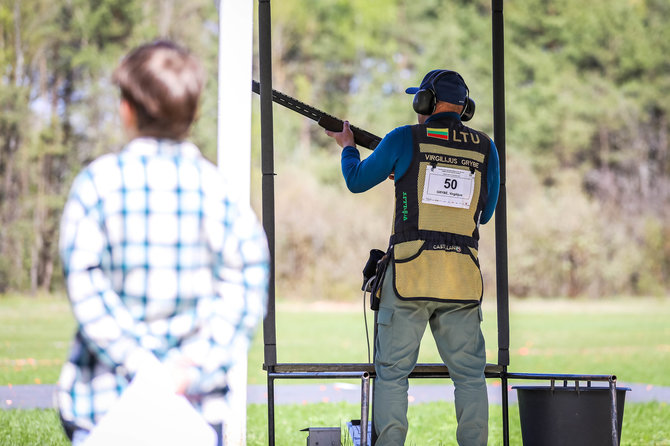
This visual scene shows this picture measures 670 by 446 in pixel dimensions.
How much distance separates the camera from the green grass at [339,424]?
611cm

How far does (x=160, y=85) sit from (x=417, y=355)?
7.39 feet

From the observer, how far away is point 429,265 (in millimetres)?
3910

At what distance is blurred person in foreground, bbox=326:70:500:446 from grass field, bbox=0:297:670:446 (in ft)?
7.47

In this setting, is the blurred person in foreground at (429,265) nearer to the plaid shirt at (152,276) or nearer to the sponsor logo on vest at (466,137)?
the sponsor logo on vest at (466,137)

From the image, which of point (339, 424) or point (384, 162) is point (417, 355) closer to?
point (384, 162)

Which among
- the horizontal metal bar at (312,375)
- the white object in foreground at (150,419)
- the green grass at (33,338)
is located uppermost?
the white object in foreground at (150,419)

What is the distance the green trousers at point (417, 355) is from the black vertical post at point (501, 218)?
2.40 feet

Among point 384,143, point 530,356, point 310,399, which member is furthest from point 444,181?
point 530,356

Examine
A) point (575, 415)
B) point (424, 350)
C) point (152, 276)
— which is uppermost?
point (152, 276)

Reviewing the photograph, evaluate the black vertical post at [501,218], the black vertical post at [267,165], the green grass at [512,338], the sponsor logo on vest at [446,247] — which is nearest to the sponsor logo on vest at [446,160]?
the sponsor logo on vest at [446,247]

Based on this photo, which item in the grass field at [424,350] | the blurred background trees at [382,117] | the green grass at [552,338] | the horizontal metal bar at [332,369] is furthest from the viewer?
the blurred background trees at [382,117]

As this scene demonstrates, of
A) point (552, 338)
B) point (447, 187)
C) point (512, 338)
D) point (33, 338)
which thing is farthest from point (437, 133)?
point (512, 338)

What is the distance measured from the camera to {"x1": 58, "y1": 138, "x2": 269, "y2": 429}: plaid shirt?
195 centimetres

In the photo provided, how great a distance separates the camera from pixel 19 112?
110ft
